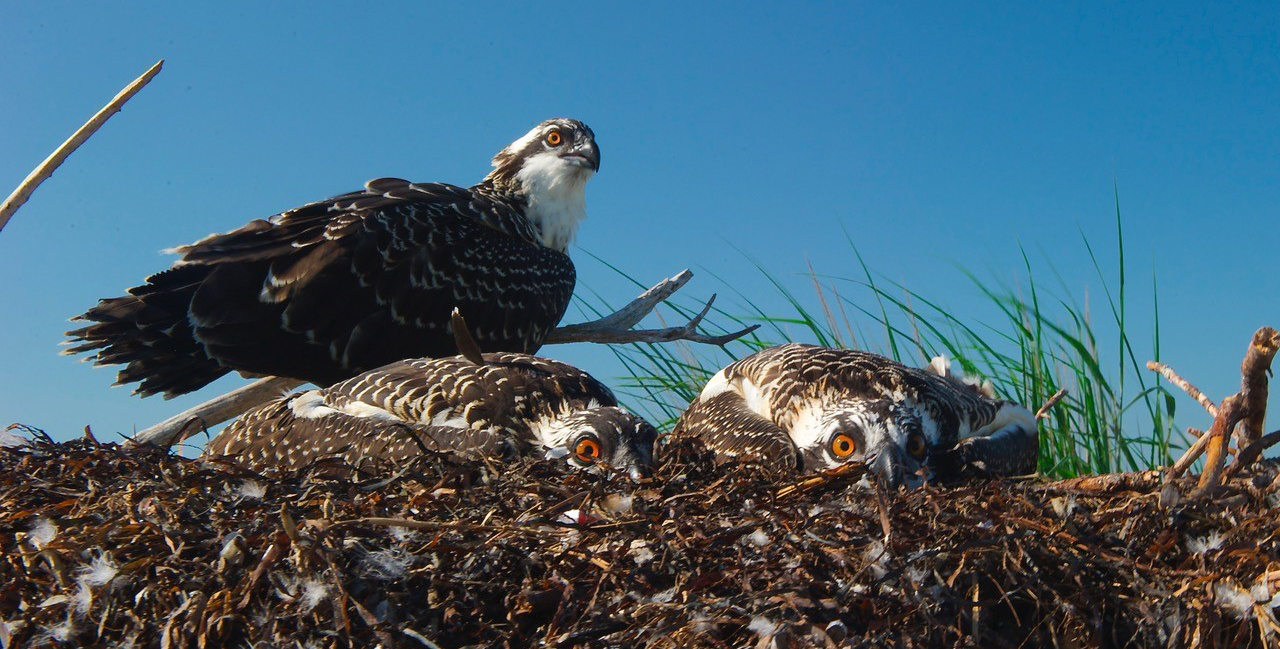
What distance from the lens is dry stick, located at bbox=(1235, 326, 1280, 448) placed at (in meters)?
2.59

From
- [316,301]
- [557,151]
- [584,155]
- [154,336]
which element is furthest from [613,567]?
[557,151]

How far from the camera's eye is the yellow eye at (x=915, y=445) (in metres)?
3.26

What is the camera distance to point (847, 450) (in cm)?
324

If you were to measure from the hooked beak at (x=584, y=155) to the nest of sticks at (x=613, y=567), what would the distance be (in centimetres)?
438

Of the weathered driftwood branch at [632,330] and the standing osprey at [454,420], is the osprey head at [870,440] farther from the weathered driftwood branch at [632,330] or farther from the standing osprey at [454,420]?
the weathered driftwood branch at [632,330]

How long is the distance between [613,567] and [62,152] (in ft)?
7.23

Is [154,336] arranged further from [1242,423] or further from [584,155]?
[1242,423]

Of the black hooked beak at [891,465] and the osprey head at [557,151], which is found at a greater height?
the osprey head at [557,151]

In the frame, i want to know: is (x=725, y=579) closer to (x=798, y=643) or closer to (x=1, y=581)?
(x=798, y=643)

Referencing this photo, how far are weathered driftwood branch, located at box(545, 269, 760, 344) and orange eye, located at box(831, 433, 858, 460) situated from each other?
3.73 m

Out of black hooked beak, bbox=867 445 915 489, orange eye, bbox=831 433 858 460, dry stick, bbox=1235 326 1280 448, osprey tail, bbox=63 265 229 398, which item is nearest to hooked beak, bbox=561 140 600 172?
osprey tail, bbox=63 265 229 398

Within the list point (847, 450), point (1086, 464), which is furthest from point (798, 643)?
point (1086, 464)

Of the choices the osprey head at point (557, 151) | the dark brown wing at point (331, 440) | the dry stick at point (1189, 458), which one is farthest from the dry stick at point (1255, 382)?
the osprey head at point (557, 151)

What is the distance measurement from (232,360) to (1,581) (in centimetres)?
291
